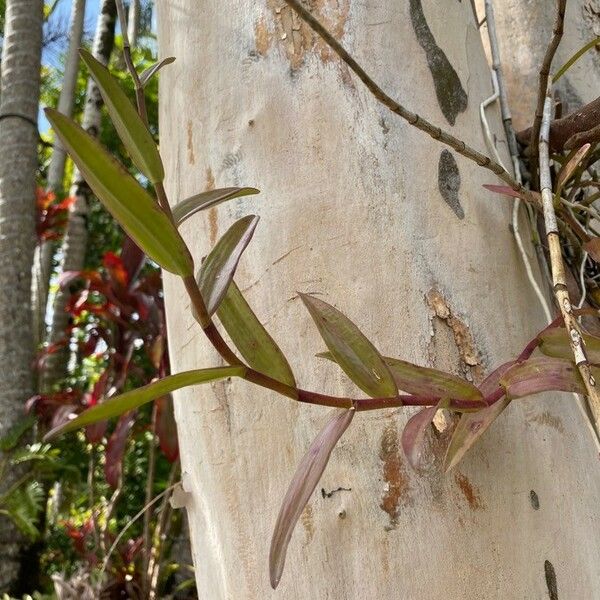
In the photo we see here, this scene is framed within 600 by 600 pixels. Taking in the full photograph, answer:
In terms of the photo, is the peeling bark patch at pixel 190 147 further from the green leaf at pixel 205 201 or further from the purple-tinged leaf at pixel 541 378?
the purple-tinged leaf at pixel 541 378

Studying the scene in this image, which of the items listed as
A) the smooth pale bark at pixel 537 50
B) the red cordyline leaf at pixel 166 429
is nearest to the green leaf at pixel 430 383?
the smooth pale bark at pixel 537 50

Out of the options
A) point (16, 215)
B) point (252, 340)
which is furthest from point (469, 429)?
point (16, 215)

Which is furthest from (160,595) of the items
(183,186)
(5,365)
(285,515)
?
(285,515)

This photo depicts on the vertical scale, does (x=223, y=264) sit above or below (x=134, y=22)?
below

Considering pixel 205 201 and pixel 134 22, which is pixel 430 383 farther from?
pixel 134 22

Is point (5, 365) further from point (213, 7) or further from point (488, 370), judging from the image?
point (488, 370)

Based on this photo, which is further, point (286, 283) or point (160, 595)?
point (160, 595)

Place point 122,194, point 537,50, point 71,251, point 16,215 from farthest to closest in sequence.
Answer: point 71,251 → point 16,215 → point 537,50 → point 122,194
